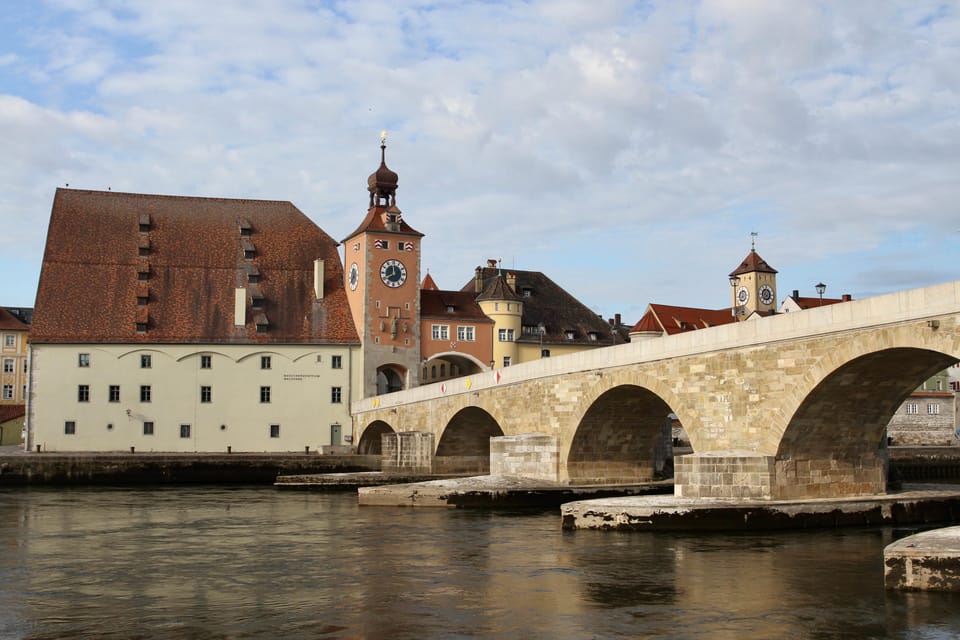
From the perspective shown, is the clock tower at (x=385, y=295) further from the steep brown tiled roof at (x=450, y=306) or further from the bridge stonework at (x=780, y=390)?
the bridge stonework at (x=780, y=390)

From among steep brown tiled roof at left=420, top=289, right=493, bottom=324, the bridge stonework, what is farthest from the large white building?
the bridge stonework

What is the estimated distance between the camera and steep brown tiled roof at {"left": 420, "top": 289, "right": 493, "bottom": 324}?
5919 centimetres

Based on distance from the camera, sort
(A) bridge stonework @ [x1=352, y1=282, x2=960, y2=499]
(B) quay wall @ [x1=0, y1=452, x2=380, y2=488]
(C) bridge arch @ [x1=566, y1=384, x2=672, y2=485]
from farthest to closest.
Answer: (B) quay wall @ [x1=0, y1=452, x2=380, y2=488] < (C) bridge arch @ [x1=566, y1=384, x2=672, y2=485] < (A) bridge stonework @ [x1=352, y1=282, x2=960, y2=499]

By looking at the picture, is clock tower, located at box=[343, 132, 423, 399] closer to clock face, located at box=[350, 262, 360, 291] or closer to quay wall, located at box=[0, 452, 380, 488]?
clock face, located at box=[350, 262, 360, 291]

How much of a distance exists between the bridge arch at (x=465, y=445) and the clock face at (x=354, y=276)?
1766 centimetres

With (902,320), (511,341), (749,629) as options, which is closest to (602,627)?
(749,629)

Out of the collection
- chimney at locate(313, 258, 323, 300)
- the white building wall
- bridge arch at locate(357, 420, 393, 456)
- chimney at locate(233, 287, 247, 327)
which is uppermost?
chimney at locate(313, 258, 323, 300)

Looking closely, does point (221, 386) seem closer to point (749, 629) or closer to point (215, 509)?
point (215, 509)

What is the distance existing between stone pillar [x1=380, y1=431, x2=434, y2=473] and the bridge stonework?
11.9 meters

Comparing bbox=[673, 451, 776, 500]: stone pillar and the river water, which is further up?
bbox=[673, 451, 776, 500]: stone pillar

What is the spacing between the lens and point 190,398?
53.3 m

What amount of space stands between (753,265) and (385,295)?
51.5 metres

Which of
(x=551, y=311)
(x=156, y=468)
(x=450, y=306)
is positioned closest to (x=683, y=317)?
(x=551, y=311)

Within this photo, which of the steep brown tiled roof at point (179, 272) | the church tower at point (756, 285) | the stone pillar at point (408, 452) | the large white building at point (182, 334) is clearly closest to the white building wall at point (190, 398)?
the large white building at point (182, 334)
